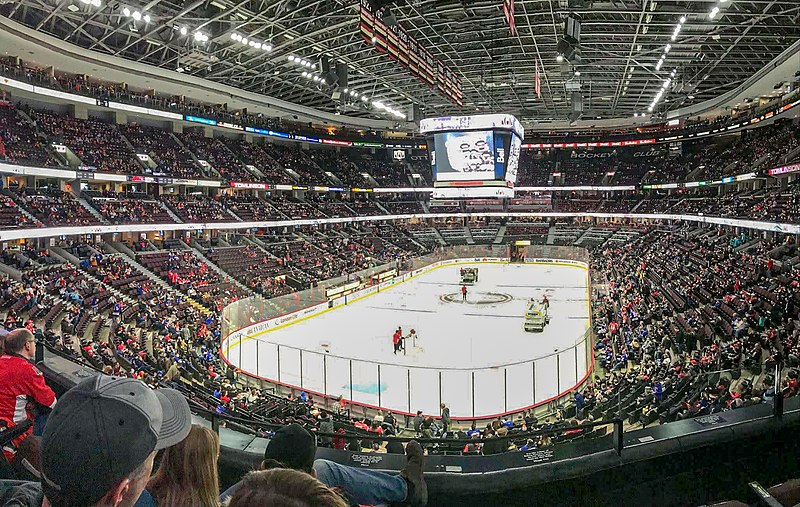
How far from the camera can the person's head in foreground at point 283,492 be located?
55.4 inches

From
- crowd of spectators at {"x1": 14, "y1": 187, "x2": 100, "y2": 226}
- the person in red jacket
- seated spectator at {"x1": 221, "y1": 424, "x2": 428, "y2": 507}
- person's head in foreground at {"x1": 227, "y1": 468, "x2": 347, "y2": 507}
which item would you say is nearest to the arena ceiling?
crowd of spectators at {"x1": 14, "y1": 187, "x2": 100, "y2": 226}

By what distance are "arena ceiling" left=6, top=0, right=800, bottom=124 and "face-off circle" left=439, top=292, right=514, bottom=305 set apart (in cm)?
1264

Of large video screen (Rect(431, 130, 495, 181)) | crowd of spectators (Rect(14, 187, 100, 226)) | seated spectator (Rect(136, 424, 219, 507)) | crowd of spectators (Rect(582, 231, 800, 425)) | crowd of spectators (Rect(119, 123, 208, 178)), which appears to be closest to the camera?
seated spectator (Rect(136, 424, 219, 507))

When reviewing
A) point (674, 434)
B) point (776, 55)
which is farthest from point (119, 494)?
point (776, 55)

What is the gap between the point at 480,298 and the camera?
31641mm

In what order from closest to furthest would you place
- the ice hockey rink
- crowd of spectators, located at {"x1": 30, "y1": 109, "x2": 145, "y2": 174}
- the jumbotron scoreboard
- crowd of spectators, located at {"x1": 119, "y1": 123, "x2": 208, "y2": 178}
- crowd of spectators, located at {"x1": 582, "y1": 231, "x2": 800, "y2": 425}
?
crowd of spectators, located at {"x1": 582, "y1": 231, "x2": 800, "y2": 425} → the ice hockey rink → the jumbotron scoreboard → crowd of spectators, located at {"x1": 30, "y1": 109, "x2": 145, "y2": 174} → crowd of spectators, located at {"x1": 119, "y1": 123, "x2": 208, "y2": 178}

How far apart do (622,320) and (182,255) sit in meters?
24.7

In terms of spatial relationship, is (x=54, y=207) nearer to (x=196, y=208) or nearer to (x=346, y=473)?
(x=196, y=208)

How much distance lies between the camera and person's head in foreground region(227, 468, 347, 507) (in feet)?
4.61

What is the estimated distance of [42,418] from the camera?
361cm

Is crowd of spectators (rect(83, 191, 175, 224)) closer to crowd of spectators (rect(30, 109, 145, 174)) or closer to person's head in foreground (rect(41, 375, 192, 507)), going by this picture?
crowd of spectators (rect(30, 109, 145, 174))

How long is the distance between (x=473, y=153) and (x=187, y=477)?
1266 inches

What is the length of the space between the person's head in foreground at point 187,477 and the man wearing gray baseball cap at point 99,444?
45 cm

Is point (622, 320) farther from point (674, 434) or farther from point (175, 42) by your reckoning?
point (175, 42)
